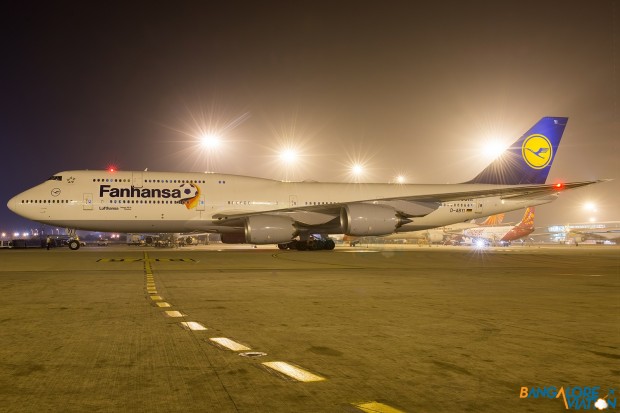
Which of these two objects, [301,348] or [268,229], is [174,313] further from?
[268,229]

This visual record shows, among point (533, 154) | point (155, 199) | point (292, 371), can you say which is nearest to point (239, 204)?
point (155, 199)

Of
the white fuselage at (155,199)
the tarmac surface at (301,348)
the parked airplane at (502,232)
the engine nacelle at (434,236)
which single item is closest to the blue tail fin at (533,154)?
the white fuselage at (155,199)

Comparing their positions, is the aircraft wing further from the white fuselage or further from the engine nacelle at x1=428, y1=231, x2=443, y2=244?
the engine nacelle at x1=428, y1=231, x2=443, y2=244

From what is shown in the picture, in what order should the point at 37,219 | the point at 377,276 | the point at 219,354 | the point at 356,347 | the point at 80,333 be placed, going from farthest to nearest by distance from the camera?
the point at 37,219
the point at 377,276
the point at 80,333
the point at 356,347
the point at 219,354

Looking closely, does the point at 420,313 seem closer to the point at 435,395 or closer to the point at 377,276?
the point at 435,395

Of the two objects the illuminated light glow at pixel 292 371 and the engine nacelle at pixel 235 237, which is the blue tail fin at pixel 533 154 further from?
the illuminated light glow at pixel 292 371

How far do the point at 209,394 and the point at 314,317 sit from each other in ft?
12.0

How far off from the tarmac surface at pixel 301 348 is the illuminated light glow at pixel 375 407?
20 mm

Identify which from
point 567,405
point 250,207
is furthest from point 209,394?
point 250,207

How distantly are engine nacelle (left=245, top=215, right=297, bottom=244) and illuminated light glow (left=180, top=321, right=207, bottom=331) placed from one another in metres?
18.6

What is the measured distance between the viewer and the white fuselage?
87.7 feet

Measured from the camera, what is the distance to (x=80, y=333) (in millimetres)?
5996

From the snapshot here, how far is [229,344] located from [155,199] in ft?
76.6

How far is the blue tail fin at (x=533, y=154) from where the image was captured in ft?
110
